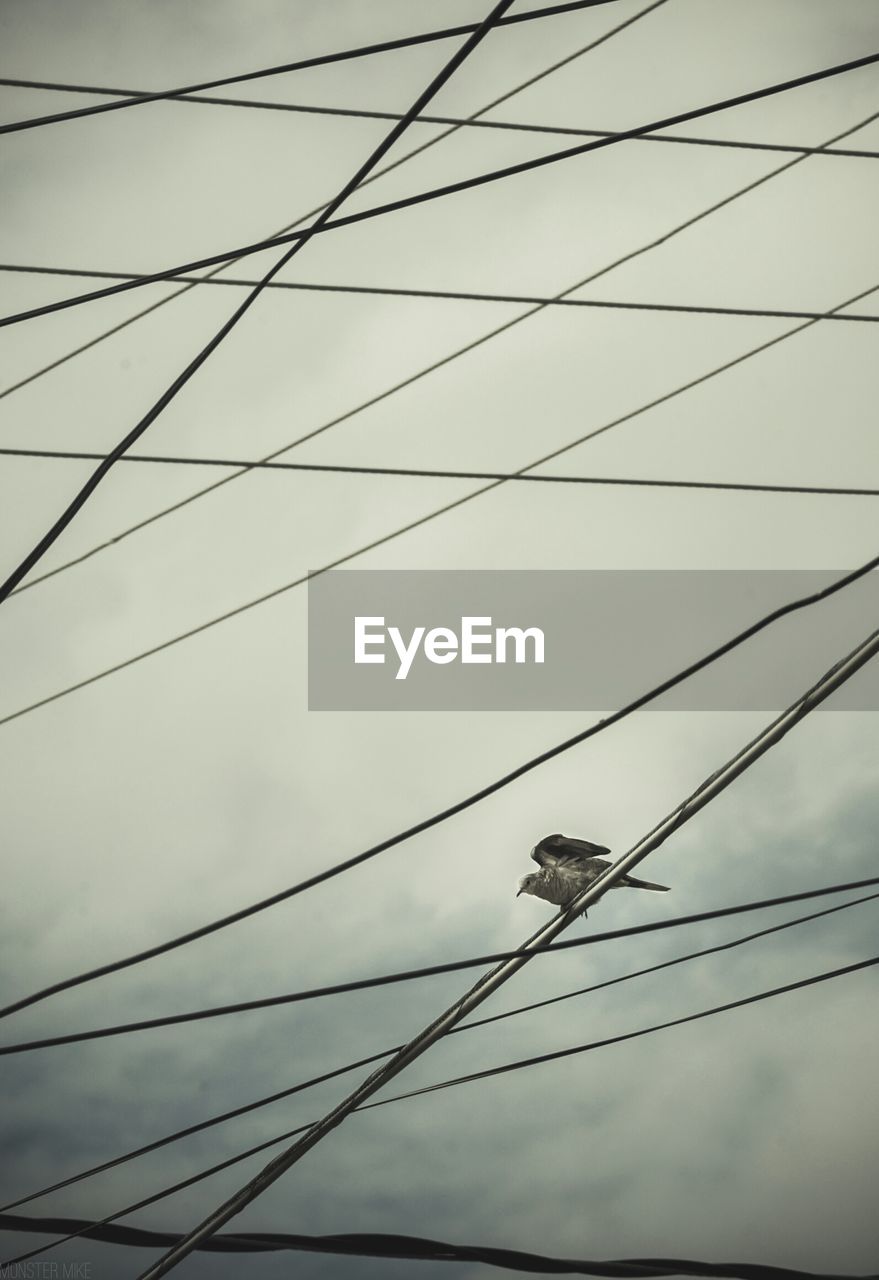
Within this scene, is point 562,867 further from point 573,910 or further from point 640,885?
point 573,910

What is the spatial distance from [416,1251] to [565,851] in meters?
2.37

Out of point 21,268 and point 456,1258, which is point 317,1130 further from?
point 21,268

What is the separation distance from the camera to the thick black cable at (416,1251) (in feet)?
13.3

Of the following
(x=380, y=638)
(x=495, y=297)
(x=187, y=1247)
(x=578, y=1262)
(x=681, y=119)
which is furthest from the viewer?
(x=380, y=638)

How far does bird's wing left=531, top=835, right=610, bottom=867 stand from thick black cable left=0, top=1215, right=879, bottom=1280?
2.09 m

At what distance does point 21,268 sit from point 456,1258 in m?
4.11

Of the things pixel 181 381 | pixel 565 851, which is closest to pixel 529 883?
pixel 565 851


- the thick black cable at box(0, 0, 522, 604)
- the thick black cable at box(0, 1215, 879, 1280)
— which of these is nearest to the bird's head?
the thick black cable at box(0, 1215, 879, 1280)

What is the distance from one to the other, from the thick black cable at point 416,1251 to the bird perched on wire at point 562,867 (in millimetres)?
1957

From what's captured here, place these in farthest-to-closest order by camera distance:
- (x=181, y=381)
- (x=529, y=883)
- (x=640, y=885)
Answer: (x=529, y=883)
(x=640, y=885)
(x=181, y=381)

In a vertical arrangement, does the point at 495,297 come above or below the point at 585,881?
above

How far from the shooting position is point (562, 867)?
590cm

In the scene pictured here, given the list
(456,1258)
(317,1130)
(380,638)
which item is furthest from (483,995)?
(380,638)

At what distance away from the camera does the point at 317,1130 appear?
324 centimetres
